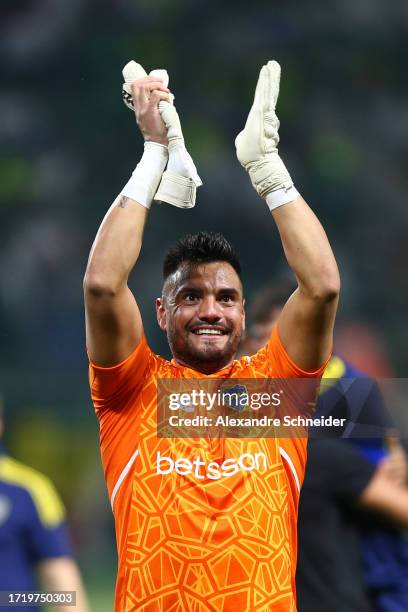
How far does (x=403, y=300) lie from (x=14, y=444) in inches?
177

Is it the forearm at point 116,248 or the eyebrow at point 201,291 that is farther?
the eyebrow at point 201,291

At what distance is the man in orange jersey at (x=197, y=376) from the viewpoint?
278 centimetres

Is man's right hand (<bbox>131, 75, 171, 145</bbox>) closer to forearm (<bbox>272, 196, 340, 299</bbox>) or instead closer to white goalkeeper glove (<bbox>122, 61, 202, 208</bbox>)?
white goalkeeper glove (<bbox>122, 61, 202, 208</bbox>)

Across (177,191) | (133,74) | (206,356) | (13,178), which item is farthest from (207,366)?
(13,178)

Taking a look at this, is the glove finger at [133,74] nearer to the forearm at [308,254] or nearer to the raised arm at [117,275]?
the raised arm at [117,275]

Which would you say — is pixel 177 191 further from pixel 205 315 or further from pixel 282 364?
pixel 282 364

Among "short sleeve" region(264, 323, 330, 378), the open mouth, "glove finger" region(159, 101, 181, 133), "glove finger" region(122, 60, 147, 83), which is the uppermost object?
"glove finger" region(122, 60, 147, 83)

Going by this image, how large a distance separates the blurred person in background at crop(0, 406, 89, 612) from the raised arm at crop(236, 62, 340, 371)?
4.20ft

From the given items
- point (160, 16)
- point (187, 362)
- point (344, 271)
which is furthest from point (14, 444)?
point (187, 362)

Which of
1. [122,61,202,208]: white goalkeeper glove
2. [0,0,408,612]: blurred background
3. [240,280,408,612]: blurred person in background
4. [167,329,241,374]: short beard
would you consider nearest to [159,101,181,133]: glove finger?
[122,61,202,208]: white goalkeeper glove

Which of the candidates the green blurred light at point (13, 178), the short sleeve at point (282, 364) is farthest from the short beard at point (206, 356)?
the green blurred light at point (13, 178)

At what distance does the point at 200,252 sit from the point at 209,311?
0.24 m

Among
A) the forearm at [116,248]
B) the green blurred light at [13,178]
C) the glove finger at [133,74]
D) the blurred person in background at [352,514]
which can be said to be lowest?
the blurred person in background at [352,514]

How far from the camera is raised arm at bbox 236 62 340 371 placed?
2.90m
